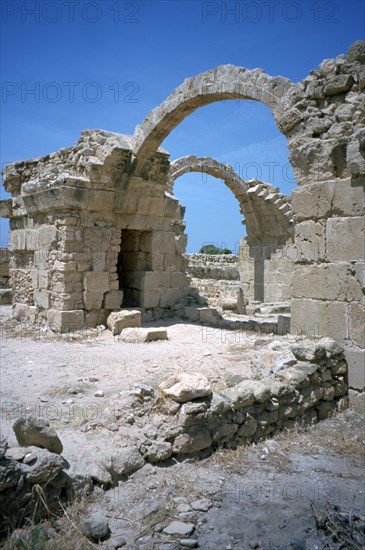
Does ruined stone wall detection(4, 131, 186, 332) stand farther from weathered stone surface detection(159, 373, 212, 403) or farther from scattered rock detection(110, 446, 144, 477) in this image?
scattered rock detection(110, 446, 144, 477)

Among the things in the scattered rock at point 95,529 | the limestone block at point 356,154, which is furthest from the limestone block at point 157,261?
the scattered rock at point 95,529

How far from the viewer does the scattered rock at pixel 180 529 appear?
7.80 feet

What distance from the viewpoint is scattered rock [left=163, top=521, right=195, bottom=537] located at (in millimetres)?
2377

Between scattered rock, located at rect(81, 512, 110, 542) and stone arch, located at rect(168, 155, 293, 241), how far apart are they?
37.6 feet

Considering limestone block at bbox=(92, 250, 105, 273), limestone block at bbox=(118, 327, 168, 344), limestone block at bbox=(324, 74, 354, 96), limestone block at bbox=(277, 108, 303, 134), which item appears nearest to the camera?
limestone block at bbox=(324, 74, 354, 96)

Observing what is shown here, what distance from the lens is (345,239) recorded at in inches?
178

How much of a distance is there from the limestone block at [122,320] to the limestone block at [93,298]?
0.34m

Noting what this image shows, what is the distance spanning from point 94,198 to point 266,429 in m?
5.56

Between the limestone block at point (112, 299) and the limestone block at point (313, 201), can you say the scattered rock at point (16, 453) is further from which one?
the limestone block at point (112, 299)

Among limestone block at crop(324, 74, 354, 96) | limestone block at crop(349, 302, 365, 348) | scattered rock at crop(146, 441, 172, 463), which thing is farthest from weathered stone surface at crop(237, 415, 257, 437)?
limestone block at crop(324, 74, 354, 96)

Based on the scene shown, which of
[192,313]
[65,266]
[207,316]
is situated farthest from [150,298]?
[65,266]

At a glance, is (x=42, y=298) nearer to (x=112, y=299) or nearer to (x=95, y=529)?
(x=112, y=299)

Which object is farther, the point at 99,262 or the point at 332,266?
the point at 99,262

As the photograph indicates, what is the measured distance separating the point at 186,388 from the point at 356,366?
A: 2.16 meters
